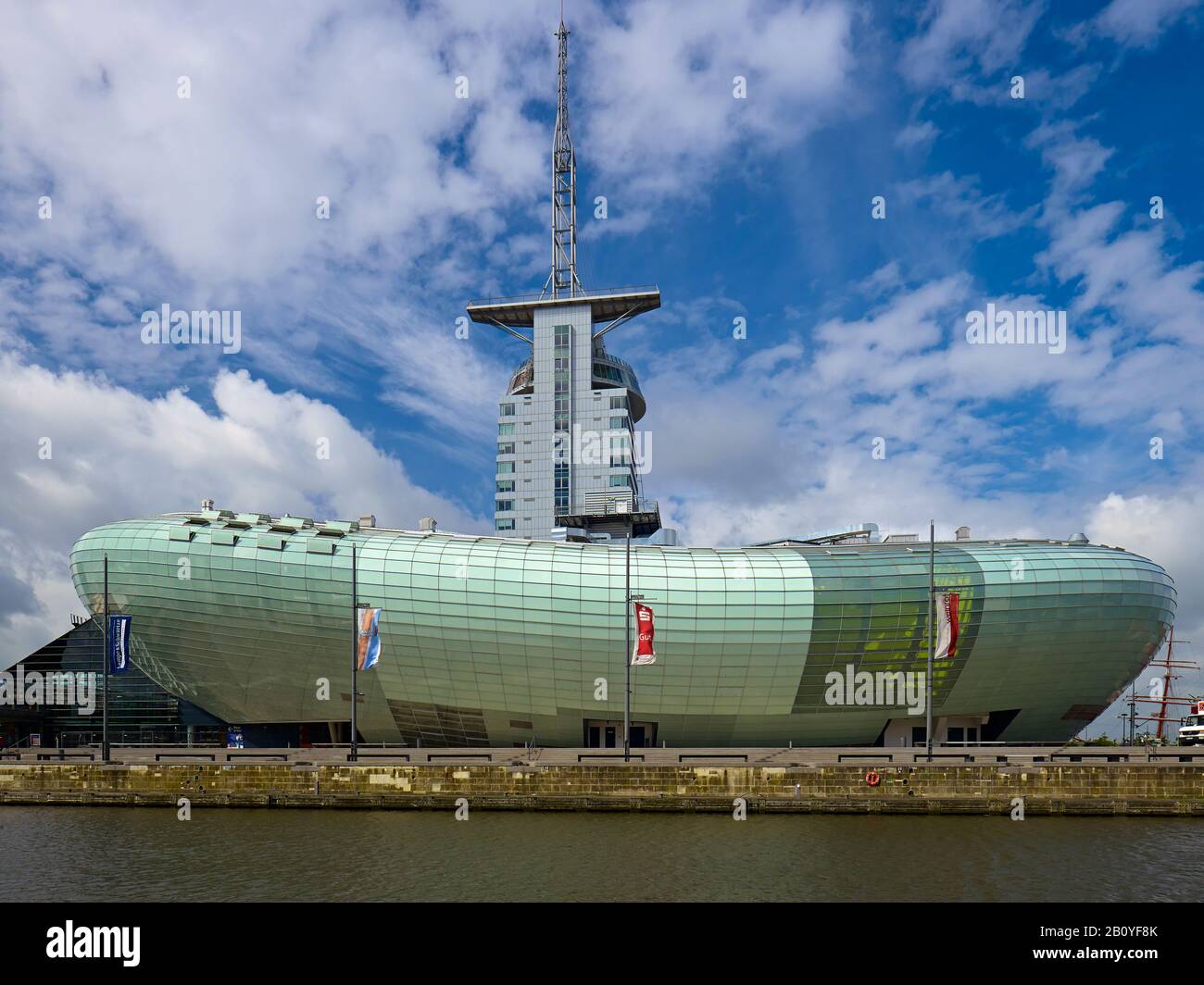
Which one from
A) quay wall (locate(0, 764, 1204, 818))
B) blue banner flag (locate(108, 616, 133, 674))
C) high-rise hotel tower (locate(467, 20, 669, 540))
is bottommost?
quay wall (locate(0, 764, 1204, 818))

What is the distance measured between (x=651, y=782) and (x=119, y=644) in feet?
106

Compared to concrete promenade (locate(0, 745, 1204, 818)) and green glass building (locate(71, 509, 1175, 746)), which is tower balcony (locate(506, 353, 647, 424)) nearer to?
green glass building (locate(71, 509, 1175, 746))

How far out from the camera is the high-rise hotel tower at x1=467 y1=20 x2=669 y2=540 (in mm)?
125188

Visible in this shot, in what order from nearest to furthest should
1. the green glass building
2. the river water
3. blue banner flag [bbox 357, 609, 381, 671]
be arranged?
the river water → blue banner flag [bbox 357, 609, 381, 671] → the green glass building

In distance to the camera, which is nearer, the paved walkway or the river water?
the river water

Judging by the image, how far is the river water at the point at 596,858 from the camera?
84.4 ft

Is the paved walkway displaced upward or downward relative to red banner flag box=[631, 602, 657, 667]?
downward

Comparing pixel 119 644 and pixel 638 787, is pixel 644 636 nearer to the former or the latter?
pixel 638 787

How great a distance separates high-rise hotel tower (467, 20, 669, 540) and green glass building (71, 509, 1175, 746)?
48.0m

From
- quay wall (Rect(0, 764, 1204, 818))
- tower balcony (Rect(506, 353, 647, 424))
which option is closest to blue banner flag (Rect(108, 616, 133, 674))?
quay wall (Rect(0, 764, 1204, 818))

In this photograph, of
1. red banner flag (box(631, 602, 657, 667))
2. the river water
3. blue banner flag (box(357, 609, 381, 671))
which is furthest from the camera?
blue banner flag (box(357, 609, 381, 671))

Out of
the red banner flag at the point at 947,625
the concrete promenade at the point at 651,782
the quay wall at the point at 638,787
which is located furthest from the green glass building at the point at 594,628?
the quay wall at the point at 638,787

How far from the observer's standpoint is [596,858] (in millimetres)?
30250
